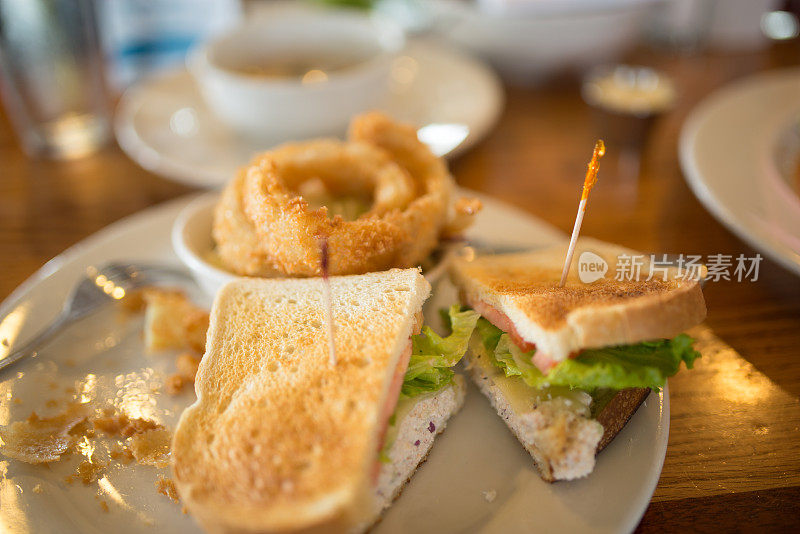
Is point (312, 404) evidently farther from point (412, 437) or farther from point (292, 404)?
point (412, 437)

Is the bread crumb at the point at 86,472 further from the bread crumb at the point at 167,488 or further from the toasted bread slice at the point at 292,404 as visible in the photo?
the toasted bread slice at the point at 292,404

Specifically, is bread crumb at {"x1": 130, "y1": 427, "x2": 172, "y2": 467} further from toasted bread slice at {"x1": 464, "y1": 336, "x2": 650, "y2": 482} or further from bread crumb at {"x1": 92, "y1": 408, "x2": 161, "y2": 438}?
toasted bread slice at {"x1": 464, "y1": 336, "x2": 650, "y2": 482}

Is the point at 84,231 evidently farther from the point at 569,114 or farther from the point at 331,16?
the point at 569,114

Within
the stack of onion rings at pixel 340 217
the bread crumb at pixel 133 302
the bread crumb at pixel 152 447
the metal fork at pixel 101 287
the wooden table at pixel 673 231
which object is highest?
the stack of onion rings at pixel 340 217

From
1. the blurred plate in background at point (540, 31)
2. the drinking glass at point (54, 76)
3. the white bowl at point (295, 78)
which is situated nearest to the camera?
the white bowl at point (295, 78)

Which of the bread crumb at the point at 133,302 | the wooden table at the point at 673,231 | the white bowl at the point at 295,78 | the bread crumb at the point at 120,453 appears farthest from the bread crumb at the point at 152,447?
the white bowl at the point at 295,78
